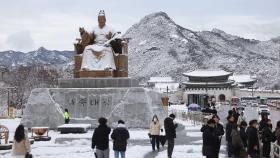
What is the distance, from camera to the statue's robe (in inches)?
913

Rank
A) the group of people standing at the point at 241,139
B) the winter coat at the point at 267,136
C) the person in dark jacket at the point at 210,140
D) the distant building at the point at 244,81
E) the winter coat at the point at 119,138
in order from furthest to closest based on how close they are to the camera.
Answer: the distant building at the point at 244,81 < the winter coat at the point at 267,136 < the winter coat at the point at 119,138 < the person in dark jacket at the point at 210,140 < the group of people standing at the point at 241,139

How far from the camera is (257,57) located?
568 feet

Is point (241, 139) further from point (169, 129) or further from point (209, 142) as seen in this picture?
point (169, 129)

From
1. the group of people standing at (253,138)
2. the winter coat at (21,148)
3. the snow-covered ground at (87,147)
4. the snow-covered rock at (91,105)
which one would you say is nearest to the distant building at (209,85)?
the snow-covered rock at (91,105)

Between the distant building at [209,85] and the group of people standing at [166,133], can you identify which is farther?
the distant building at [209,85]

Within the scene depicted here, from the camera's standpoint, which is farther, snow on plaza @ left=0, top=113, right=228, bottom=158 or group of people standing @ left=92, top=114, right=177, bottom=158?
snow on plaza @ left=0, top=113, right=228, bottom=158

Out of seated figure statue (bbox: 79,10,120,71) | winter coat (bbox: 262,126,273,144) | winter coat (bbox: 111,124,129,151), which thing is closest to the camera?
winter coat (bbox: 111,124,129,151)

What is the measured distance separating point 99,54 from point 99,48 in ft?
1.11

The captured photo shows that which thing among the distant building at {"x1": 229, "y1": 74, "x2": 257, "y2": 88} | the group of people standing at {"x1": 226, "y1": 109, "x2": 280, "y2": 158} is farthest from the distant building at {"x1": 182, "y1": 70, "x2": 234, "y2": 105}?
the group of people standing at {"x1": 226, "y1": 109, "x2": 280, "y2": 158}

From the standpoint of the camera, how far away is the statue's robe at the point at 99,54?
23188mm

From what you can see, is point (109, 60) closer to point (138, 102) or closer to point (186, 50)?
point (138, 102)

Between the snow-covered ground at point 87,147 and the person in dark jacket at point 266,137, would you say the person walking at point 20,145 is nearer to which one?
the snow-covered ground at point 87,147

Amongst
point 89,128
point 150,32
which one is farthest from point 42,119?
point 150,32

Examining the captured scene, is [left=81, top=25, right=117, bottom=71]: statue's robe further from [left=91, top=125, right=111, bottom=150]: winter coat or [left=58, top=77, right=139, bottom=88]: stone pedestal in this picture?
[left=91, top=125, right=111, bottom=150]: winter coat
